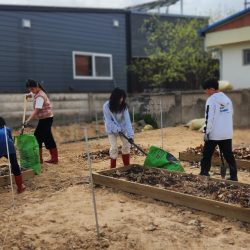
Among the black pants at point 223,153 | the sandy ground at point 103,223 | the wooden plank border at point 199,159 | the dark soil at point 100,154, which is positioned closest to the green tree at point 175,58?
the dark soil at point 100,154

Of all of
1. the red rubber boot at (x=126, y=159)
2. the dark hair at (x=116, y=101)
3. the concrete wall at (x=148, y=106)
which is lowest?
the red rubber boot at (x=126, y=159)

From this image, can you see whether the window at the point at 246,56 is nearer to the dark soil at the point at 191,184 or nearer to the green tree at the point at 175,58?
the green tree at the point at 175,58

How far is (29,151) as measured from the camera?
763cm

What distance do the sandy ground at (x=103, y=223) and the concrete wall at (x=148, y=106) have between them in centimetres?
848

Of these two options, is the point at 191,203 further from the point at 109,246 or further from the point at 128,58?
the point at 128,58

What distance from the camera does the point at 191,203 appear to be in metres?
5.61

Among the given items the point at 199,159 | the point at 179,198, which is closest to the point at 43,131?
the point at 199,159

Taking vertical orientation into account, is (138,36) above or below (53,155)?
above

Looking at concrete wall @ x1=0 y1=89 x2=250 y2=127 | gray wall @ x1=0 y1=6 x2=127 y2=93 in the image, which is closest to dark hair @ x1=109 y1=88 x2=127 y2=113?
concrete wall @ x1=0 y1=89 x2=250 y2=127

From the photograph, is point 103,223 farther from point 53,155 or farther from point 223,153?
point 53,155

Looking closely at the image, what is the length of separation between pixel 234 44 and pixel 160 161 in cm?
1098

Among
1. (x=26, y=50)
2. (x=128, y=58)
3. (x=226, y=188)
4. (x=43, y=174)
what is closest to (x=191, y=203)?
(x=226, y=188)

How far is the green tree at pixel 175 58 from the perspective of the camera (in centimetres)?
2094

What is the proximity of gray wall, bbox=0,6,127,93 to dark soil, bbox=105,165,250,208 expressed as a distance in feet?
36.3
